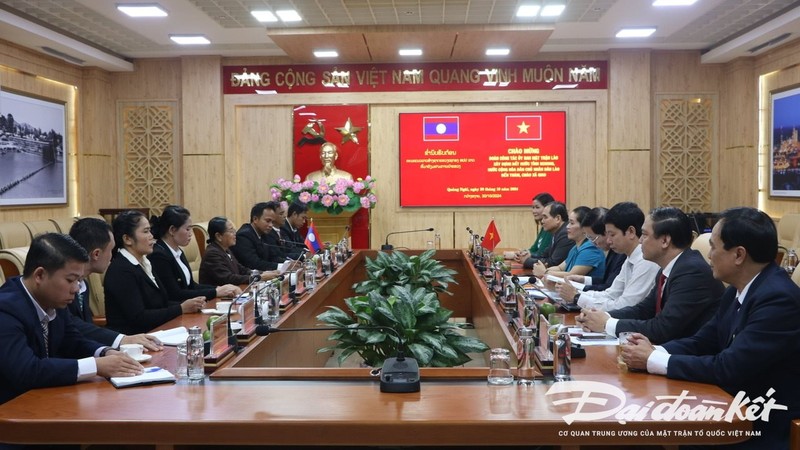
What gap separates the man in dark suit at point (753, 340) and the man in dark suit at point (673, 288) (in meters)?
0.46

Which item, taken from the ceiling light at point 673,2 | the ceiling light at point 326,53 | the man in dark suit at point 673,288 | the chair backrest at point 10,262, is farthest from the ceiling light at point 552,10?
the chair backrest at point 10,262

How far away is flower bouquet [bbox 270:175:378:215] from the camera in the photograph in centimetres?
818

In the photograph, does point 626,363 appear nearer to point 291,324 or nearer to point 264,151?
point 291,324

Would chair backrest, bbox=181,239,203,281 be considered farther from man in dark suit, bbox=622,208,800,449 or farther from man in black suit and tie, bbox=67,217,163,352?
man in dark suit, bbox=622,208,800,449

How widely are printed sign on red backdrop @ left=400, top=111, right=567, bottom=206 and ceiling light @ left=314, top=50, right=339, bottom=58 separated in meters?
1.16

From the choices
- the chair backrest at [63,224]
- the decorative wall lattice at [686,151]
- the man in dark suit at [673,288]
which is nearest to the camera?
the man in dark suit at [673,288]

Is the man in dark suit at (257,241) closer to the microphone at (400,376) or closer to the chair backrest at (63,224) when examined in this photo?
the chair backrest at (63,224)

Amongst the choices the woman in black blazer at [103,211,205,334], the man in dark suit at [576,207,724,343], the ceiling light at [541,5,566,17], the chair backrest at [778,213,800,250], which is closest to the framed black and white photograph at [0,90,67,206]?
the woman in black blazer at [103,211,205,334]

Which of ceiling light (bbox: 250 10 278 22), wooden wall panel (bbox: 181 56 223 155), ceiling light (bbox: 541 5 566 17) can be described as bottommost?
wooden wall panel (bbox: 181 56 223 155)

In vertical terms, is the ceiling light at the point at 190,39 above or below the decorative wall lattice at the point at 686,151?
above

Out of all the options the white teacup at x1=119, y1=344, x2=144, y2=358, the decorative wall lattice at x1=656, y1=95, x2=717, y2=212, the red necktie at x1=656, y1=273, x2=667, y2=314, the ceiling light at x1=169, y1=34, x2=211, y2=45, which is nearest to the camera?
the white teacup at x1=119, y1=344, x2=144, y2=358

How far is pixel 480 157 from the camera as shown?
920 cm

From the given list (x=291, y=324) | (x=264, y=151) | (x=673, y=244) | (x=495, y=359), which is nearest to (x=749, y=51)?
(x=264, y=151)

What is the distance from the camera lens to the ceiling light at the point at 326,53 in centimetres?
849
